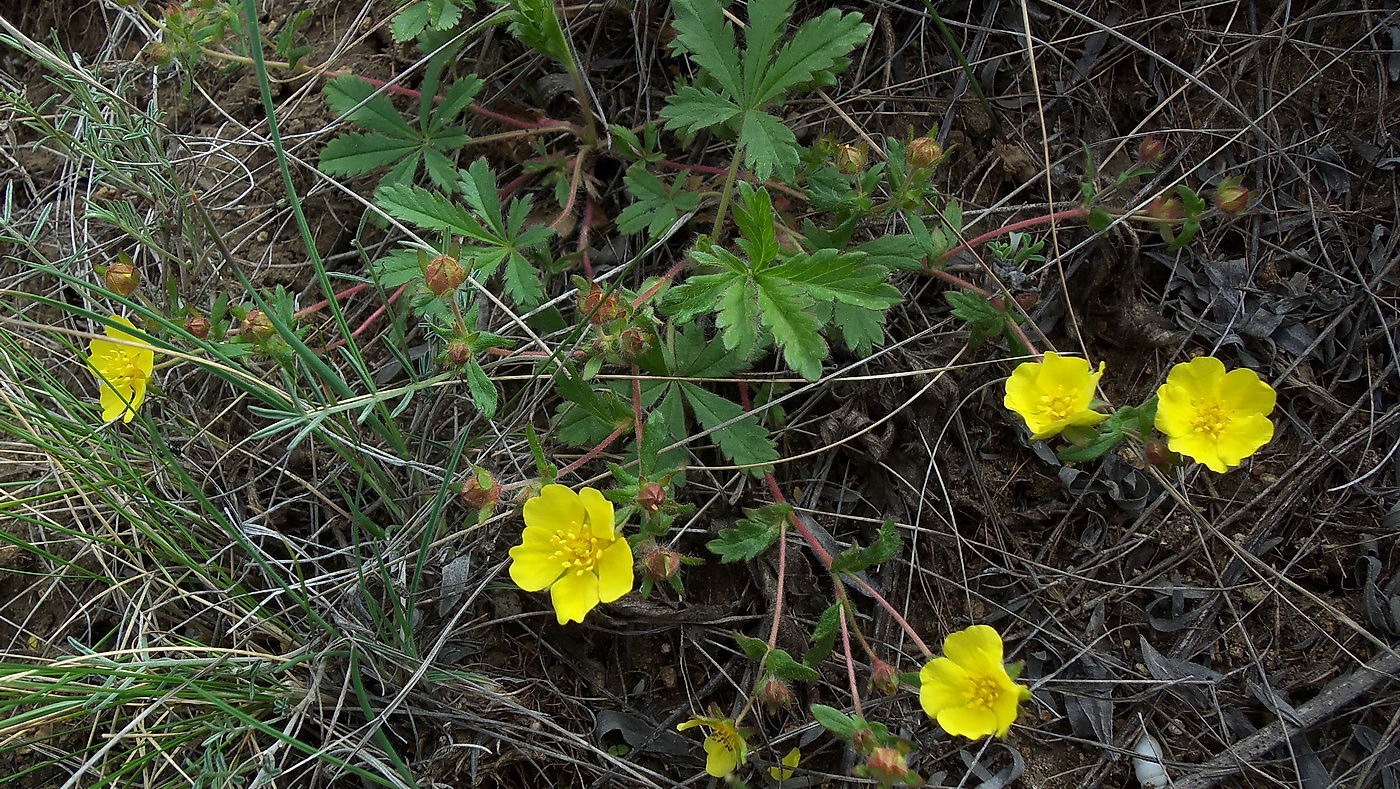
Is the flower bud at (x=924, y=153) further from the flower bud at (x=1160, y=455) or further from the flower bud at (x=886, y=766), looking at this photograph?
the flower bud at (x=886, y=766)

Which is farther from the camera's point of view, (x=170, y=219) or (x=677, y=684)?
(x=170, y=219)

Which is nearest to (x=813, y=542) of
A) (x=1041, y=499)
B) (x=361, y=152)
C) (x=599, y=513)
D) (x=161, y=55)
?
(x=599, y=513)

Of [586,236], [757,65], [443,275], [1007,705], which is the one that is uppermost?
[757,65]

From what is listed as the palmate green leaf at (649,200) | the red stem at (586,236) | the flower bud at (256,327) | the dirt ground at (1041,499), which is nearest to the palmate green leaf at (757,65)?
the palmate green leaf at (649,200)

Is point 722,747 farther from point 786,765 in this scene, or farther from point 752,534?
point 752,534

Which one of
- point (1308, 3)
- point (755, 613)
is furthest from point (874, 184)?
point (1308, 3)

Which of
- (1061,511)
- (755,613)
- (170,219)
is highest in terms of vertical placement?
(170,219)

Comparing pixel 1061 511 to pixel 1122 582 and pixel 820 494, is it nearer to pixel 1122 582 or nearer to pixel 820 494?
pixel 1122 582
